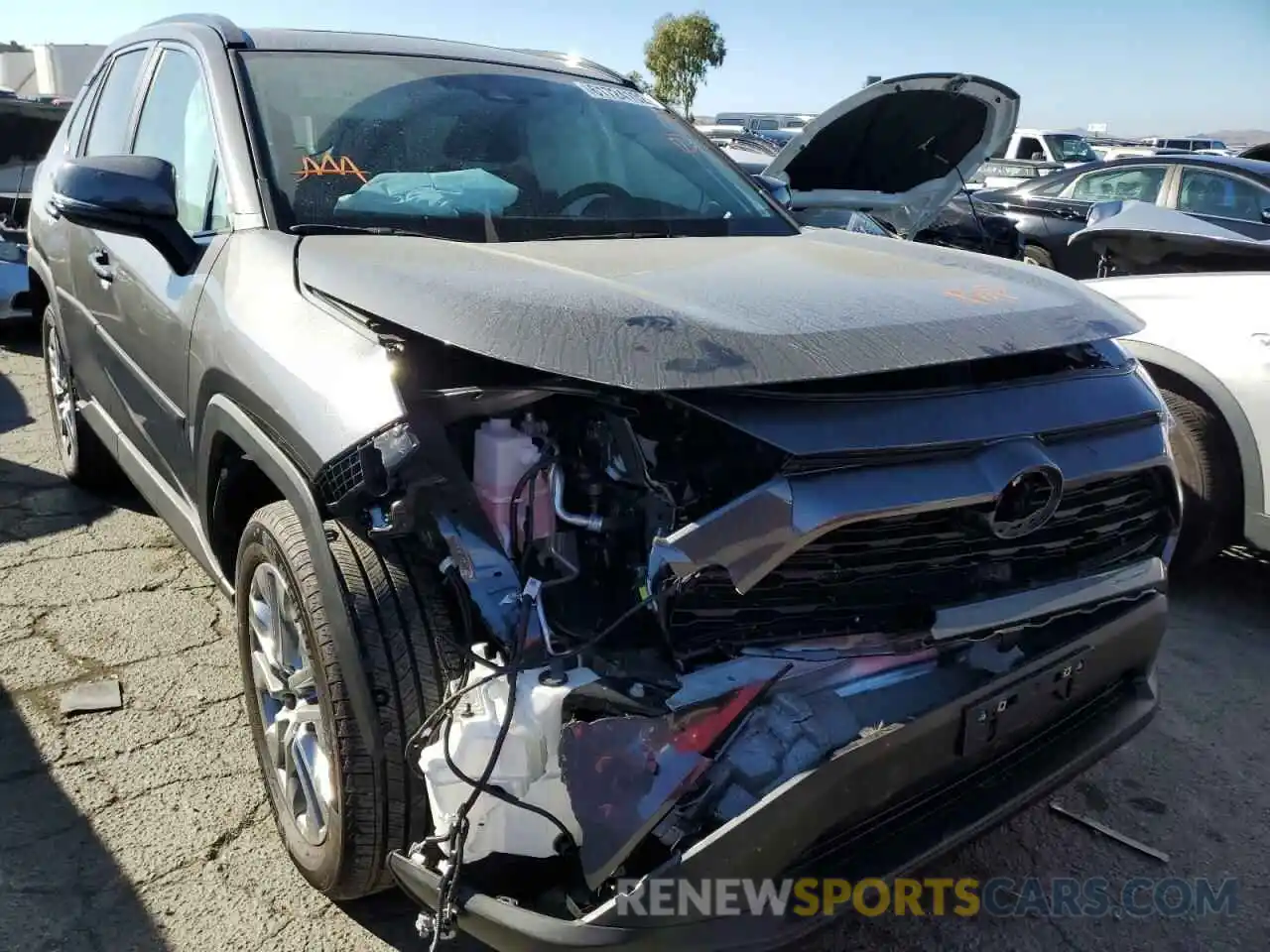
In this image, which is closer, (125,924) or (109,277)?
(125,924)

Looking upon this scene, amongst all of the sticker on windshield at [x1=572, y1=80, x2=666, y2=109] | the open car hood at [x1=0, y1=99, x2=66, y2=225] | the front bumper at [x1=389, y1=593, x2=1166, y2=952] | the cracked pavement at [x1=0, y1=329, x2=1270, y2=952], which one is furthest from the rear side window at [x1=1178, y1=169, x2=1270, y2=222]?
the open car hood at [x1=0, y1=99, x2=66, y2=225]

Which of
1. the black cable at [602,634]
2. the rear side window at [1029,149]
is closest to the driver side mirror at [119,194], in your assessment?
the black cable at [602,634]

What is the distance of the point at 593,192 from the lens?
3.04 metres

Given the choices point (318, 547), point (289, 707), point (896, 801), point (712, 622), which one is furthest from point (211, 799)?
point (896, 801)

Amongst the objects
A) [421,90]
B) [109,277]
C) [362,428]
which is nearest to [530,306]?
[362,428]

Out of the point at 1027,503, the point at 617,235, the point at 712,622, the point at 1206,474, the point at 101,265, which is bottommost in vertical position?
the point at 1206,474

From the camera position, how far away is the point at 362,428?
1819 mm

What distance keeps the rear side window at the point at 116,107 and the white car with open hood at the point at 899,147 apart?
2.65 m

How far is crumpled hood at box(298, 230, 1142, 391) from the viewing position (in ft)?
5.61

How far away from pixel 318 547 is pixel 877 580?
1027mm

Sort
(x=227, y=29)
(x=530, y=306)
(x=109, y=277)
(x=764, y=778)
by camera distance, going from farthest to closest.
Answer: (x=109, y=277) < (x=227, y=29) < (x=530, y=306) < (x=764, y=778)

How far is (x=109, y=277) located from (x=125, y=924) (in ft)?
6.43

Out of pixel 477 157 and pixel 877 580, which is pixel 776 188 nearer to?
pixel 477 157

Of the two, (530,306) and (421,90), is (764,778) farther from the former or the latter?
(421,90)
